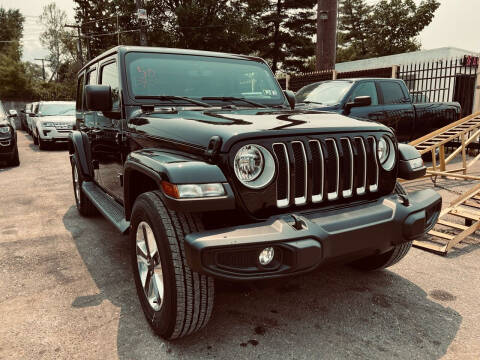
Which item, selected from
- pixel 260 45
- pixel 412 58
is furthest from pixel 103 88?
pixel 260 45

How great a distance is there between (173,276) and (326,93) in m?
6.38

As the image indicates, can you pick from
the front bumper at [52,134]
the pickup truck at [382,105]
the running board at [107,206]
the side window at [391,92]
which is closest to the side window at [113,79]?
the running board at [107,206]

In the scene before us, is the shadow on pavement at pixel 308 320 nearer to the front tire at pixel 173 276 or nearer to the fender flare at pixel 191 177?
the front tire at pixel 173 276

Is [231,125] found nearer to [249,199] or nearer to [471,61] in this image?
[249,199]

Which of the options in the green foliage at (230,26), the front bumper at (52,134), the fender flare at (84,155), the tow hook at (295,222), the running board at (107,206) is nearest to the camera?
the tow hook at (295,222)

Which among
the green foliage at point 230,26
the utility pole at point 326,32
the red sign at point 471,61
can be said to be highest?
the green foliage at point 230,26

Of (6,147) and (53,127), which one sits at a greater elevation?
(53,127)

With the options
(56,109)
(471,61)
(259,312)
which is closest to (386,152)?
(259,312)

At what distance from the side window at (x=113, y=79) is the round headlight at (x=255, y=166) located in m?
1.66

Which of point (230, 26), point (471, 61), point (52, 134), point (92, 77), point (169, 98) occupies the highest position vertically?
point (230, 26)

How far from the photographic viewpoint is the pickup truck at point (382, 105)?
7.41m

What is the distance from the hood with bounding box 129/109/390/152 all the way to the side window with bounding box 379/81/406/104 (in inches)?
222

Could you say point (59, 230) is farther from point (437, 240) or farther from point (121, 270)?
point (437, 240)

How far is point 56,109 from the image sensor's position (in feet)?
44.4
